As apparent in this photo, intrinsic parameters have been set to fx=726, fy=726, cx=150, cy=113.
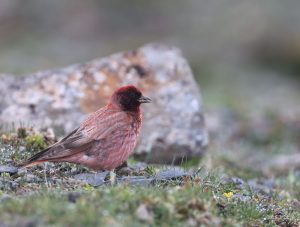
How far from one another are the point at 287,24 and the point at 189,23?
13.9 feet

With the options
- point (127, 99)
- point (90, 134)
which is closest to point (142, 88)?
point (127, 99)

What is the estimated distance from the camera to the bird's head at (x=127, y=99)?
8.93 m

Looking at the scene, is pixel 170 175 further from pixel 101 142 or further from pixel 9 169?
pixel 9 169

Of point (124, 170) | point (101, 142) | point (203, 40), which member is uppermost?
point (203, 40)

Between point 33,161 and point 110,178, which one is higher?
point 33,161

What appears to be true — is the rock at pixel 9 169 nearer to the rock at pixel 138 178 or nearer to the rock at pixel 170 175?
the rock at pixel 138 178

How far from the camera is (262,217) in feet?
24.5

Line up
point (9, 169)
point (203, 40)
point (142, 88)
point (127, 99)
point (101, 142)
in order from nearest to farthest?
point (9, 169), point (101, 142), point (127, 99), point (142, 88), point (203, 40)

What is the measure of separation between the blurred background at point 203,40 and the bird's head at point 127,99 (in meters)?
7.63

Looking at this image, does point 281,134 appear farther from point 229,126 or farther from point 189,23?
point 189,23

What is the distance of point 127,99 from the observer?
29.3ft

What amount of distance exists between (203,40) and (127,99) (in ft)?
61.6

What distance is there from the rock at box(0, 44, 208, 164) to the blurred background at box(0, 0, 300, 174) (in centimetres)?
414

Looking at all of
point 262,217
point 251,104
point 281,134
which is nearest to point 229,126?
point 281,134
